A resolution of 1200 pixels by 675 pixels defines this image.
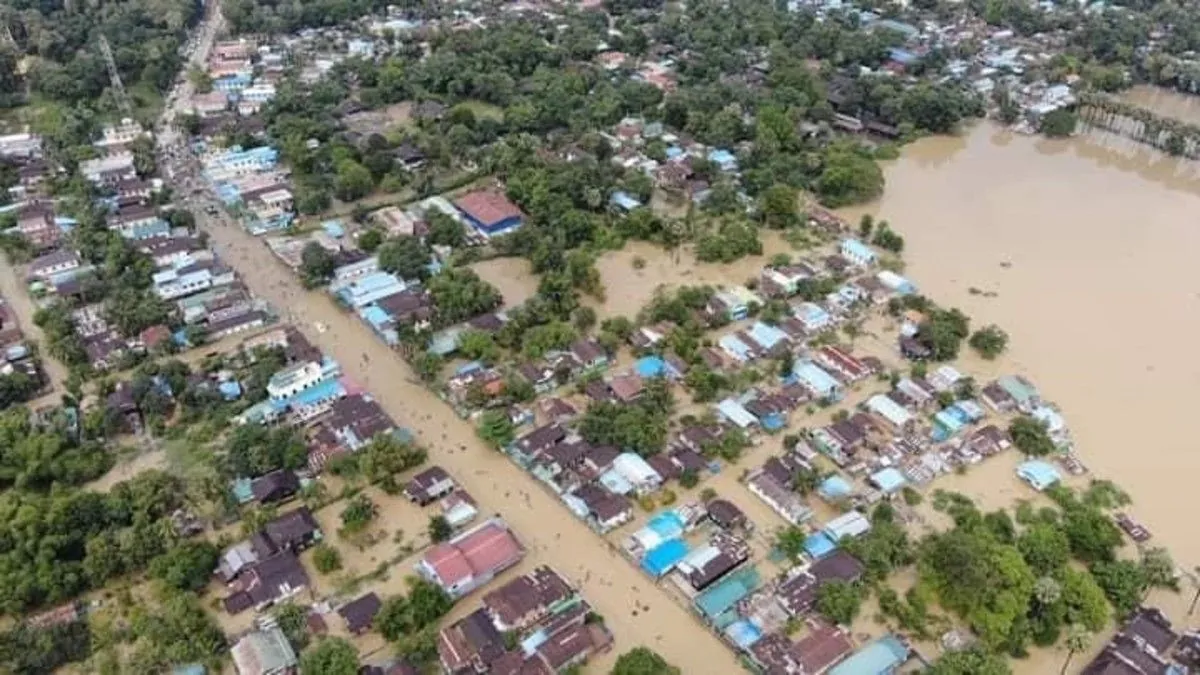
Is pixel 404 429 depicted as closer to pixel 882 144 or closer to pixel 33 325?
pixel 33 325

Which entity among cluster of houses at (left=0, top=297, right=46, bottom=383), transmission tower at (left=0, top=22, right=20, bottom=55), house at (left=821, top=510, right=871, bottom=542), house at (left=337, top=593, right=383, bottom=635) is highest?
transmission tower at (left=0, top=22, right=20, bottom=55)

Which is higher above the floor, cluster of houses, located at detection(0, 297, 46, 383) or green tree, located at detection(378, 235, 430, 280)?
green tree, located at detection(378, 235, 430, 280)

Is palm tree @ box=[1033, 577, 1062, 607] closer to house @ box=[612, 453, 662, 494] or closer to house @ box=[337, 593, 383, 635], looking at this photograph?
house @ box=[612, 453, 662, 494]

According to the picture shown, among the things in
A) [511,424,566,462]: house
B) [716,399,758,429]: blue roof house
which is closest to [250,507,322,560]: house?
[511,424,566,462]: house

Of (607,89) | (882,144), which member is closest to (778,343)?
(882,144)

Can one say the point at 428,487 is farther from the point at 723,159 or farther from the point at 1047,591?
the point at 723,159

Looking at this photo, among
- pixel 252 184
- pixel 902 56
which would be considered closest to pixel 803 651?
pixel 252 184

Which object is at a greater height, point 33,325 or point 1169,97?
point 1169,97
